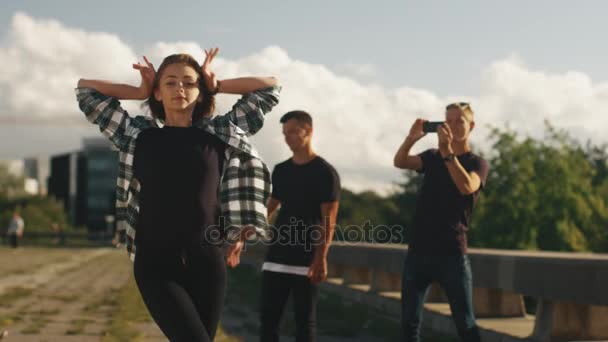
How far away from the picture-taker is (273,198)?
6.84m

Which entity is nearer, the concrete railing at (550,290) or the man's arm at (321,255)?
the man's arm at (321,255)

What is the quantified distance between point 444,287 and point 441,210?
49cm

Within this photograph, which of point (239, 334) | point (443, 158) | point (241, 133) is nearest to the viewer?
point (241, 133)

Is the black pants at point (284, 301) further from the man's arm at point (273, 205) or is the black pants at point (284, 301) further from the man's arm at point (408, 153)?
the man's arm at point (408, 153)

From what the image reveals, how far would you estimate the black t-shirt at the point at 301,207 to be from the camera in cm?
648

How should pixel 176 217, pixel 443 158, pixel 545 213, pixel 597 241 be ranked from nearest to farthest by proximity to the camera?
pixel 176 217 → pixel 443 158 → pixel 597 241 → pixel 545 213

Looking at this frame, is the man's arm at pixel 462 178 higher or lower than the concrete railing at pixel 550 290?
higher

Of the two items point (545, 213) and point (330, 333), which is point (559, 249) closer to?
point (545, 213)

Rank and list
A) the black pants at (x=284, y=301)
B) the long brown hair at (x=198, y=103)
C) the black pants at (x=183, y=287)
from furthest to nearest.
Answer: the black pants at (x=284, y=301)
the long brown hair at (x=198, y=103)
the black pants at (x=183, y=287)

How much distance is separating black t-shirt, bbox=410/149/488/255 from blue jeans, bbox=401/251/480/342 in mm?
63

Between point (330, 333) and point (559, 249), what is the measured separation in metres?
21.6

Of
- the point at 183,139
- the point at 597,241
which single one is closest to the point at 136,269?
the point at 183,139

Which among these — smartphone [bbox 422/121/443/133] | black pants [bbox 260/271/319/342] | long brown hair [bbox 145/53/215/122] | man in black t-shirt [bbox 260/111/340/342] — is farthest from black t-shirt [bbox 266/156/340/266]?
long brown hair [bbox 145/53/215/122]

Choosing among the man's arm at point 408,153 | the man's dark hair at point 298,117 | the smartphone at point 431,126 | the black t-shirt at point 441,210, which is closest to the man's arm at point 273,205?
the man's dark hair at point 298,117
